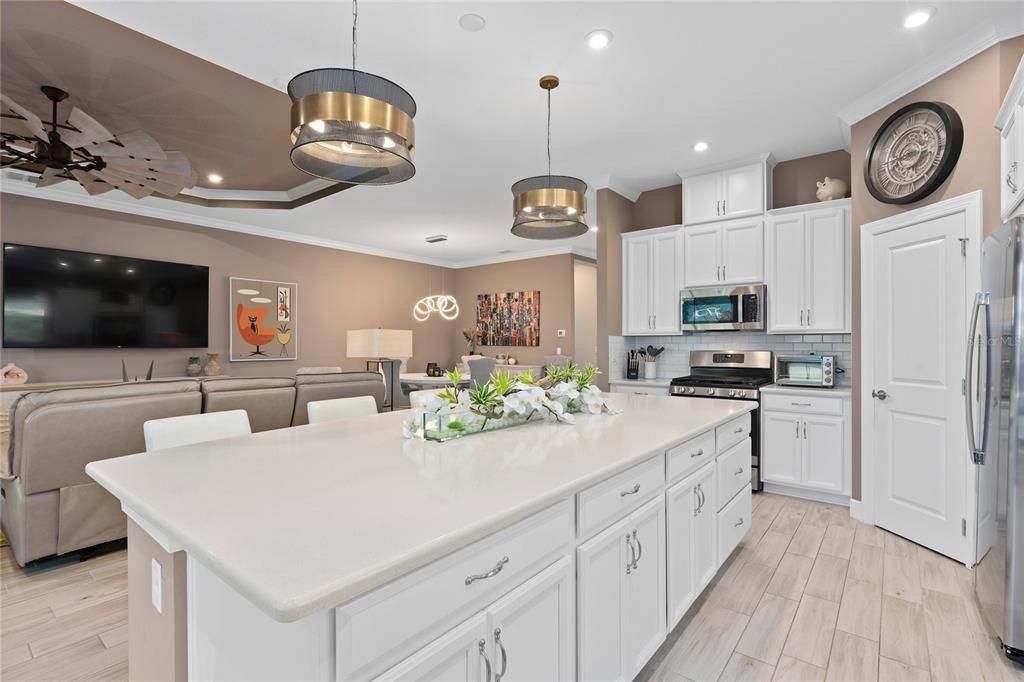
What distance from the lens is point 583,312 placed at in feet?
27.3

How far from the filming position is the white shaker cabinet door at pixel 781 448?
378 centimetres

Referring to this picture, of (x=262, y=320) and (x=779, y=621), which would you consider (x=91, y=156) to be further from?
(x=779, y=621)

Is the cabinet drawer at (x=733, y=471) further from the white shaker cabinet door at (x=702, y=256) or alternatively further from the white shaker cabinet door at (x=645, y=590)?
the white shaker cabinet door at (x=702, y=256)

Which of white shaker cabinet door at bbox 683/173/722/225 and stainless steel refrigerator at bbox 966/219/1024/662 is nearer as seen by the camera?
stainless steel refrigerator at bbox 966/219/1024/662

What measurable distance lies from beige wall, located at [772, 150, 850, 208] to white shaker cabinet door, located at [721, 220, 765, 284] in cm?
42

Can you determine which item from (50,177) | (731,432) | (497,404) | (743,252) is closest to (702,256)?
(743,252)

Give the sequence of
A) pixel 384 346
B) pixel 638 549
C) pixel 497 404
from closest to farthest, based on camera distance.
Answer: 1. pixel 638 549
2. pixel 497 404
3. pixel 384 346

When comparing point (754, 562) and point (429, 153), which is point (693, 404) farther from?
point (429, 153)

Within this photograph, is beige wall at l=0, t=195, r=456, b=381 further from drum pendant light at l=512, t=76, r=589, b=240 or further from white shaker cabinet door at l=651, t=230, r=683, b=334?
drum pendant light at l=512, t=76, r=589, b=240

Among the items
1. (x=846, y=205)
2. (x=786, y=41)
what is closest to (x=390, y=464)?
(x=786, y=41)

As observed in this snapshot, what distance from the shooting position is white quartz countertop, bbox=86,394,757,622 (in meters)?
0.79

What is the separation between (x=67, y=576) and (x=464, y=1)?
11.7 feet

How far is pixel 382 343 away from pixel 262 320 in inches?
87.0

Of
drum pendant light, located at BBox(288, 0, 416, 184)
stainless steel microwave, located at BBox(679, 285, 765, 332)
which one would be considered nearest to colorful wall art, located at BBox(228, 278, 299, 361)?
stainless steel microwave, located at BBox(679, 285, 765, 332)
